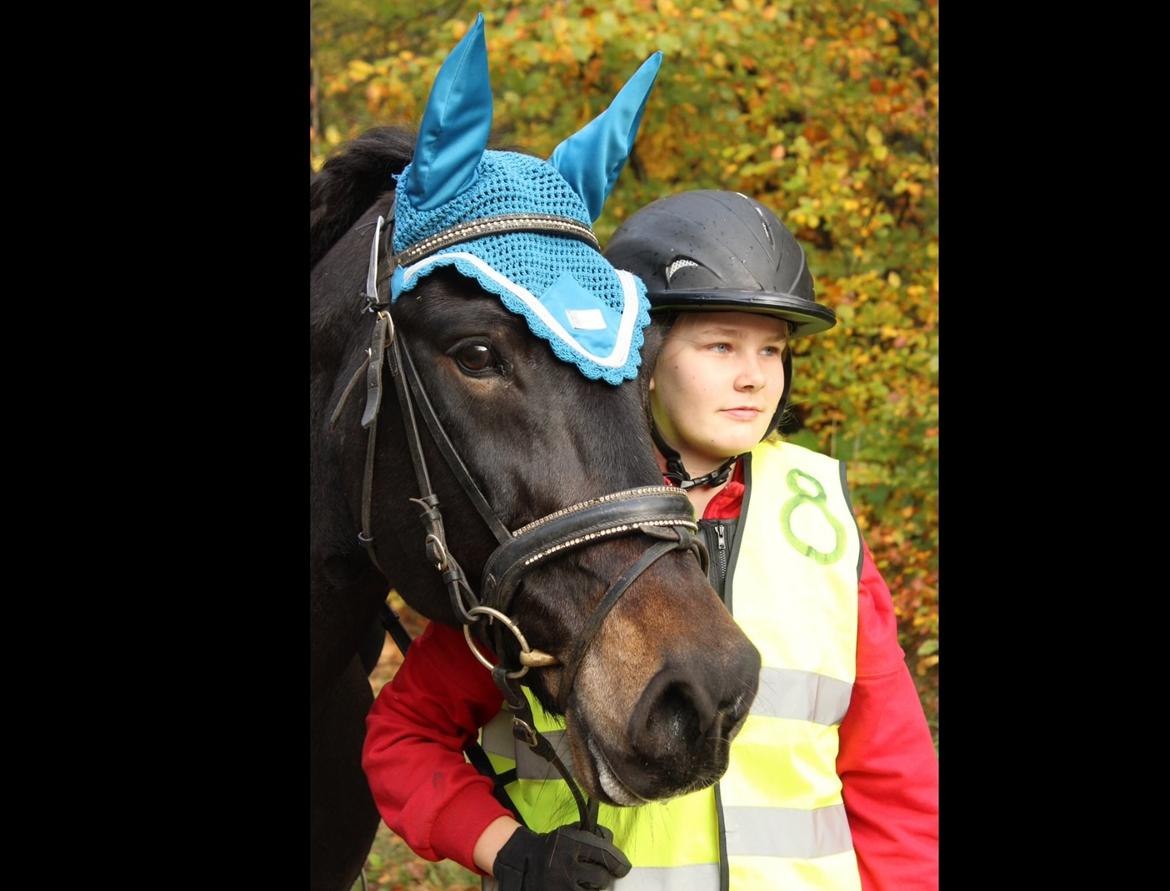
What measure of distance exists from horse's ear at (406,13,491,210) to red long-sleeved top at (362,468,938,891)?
0.96 metres

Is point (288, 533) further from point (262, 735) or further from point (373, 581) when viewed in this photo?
point (373, 581)

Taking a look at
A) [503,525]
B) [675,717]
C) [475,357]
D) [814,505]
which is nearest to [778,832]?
[675,717]

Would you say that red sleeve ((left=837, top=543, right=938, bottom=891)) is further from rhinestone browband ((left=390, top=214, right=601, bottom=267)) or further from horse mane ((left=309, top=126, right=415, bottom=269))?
horse mane ((left=309, top=126, right=415, bottom=269))

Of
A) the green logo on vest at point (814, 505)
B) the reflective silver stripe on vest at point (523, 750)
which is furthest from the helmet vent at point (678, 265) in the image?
the reflective silver stripe on vest at point (523, 750)

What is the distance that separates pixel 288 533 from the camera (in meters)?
1.95

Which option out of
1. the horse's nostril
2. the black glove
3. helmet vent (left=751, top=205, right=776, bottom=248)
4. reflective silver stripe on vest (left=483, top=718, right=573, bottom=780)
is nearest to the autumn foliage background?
helmet vent (left=751, top=205, right=776, bottom=248)

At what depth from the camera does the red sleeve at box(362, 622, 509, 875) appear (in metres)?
2.43

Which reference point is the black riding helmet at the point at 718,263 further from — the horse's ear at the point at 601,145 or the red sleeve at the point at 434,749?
the red sleeve at the point at 434,749

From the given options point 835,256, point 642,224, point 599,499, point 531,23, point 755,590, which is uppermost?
point 531,23

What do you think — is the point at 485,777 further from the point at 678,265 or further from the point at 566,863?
the point at 678,265

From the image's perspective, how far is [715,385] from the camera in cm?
271

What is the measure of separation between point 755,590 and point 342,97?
704cm

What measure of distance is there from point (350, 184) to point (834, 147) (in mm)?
4574
